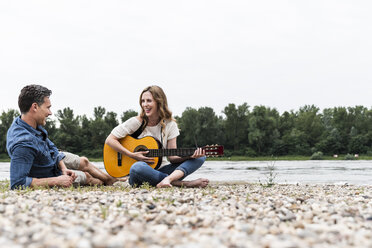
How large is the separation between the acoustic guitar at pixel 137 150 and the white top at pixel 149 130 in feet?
0.36

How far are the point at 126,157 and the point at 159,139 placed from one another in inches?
24.1

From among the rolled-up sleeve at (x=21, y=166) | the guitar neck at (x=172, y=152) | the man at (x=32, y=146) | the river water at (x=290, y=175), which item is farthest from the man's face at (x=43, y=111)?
the river water at (x=290, y=175)

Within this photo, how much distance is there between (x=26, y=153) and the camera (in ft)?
14.9

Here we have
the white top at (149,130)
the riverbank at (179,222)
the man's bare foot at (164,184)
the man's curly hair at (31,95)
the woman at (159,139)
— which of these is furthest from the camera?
the white top at (149,130)

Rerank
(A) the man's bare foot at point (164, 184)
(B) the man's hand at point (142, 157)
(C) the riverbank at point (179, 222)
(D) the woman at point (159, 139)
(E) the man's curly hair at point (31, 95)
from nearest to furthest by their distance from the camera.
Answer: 1. (C) the riverbank at point (179, 222)
2. (E) the man's curly hair at point (31, 95)
3. (A) the man's bare foot at point (164, 184)
4. (D) the woman at point (159, 139)
5. (B) the man's hand at point (142, 157)

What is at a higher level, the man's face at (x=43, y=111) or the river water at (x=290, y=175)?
the man's face at (x=43, y=111)

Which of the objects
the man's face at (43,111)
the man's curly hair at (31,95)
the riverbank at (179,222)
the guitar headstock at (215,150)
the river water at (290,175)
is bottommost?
the river water at (290,175)

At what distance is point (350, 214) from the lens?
128 inches

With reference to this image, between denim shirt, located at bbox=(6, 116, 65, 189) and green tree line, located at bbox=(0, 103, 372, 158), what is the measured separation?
143 ft

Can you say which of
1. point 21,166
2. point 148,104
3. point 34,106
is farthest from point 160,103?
point 21,166

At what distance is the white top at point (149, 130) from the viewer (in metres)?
5.56

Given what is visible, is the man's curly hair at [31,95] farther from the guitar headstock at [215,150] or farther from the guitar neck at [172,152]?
the guitar headstock at [215,150]

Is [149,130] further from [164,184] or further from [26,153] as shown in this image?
[26,153]

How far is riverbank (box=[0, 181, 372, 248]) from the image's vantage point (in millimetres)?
2160
